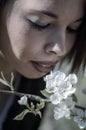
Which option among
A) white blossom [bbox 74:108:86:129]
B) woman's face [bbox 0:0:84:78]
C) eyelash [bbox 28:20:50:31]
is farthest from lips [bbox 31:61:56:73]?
white blossom [bbox 74:108:86:129]

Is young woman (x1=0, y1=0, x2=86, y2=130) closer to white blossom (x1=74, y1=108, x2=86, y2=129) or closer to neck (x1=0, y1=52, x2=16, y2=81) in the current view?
neck (x1=0, y1=52, x2=16, y2=81)

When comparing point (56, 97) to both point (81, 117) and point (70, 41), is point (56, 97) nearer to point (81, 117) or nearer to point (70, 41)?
point (81, 117)

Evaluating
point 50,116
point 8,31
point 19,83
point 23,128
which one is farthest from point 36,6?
point 50,116

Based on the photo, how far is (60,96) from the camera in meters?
0.90

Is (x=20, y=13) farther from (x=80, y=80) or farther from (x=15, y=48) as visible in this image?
(x=80, y=80)

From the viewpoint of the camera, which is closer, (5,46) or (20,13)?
(20,13)

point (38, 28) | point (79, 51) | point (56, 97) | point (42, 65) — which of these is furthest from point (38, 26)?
point (56, 97)

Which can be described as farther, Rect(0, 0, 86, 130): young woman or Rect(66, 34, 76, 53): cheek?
Rect(66, 34, 76, 53): cheek

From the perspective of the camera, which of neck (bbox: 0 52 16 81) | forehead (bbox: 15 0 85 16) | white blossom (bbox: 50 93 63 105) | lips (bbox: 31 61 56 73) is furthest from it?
neck (bbox: 0 52 16 81)

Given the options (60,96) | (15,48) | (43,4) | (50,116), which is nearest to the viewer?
(60,96)

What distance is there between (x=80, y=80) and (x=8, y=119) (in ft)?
1.37

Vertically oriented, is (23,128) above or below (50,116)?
above

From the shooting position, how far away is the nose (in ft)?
4.65

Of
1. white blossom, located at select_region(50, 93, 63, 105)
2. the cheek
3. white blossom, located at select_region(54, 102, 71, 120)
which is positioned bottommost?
the cheek
